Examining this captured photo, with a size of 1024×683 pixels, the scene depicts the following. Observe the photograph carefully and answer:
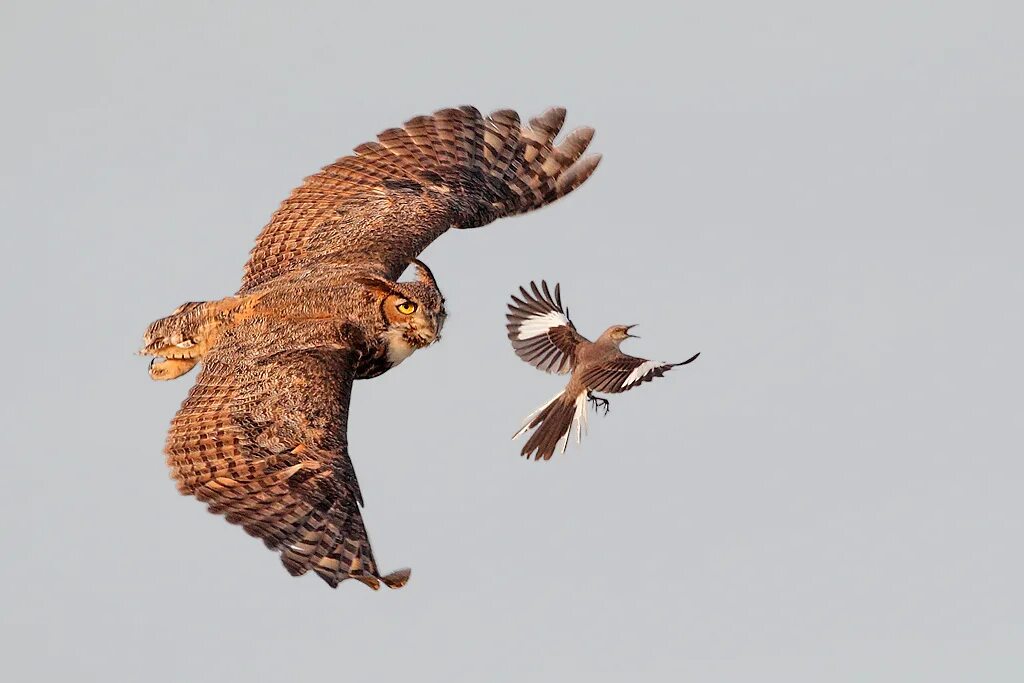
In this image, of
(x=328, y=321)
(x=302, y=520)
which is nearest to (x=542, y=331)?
(x=328, y=321)

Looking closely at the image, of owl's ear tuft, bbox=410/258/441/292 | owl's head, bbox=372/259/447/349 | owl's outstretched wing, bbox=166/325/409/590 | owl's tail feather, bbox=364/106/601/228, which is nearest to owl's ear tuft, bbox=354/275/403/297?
owl's head, bbox=372/259/447/349

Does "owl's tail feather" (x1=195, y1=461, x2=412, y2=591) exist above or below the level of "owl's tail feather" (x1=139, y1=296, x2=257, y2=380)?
below

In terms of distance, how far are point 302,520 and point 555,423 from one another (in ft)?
14.6

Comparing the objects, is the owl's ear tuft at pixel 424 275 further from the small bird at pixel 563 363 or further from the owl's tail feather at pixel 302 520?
the owl's tail feather at pixel 302 520

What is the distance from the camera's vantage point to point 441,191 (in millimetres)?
24016

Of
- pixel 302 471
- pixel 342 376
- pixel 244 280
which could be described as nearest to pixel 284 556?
pixel 302 471

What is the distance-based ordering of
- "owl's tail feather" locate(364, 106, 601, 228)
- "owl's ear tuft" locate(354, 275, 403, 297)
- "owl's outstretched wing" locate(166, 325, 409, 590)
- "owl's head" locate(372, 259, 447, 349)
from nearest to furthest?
"owl's outstretched wing" locate(166, 325, 409, 590) → "owl's head" locate(372, 259, 447, 349) → "owl's ear tuft" locate(354, 275, 403, 297) → "owl's tail feather" locate(364, 106, 601, 228)

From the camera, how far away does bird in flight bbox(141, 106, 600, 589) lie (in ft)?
60.4

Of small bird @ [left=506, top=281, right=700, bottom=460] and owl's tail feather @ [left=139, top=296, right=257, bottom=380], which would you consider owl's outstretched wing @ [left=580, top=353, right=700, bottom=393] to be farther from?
owl's tail feather @ [left=139, top=296, right=257, bottom=380]

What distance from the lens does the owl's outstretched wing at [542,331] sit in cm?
2264

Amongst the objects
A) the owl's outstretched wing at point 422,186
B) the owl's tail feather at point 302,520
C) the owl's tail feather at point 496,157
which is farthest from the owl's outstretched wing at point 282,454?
the owl's tail feather at point 496,157

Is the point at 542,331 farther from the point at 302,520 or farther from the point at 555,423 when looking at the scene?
the point at 302,520

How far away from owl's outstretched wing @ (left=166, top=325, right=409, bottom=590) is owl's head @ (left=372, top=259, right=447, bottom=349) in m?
0.80

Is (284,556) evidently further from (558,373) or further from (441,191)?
(441,191)
